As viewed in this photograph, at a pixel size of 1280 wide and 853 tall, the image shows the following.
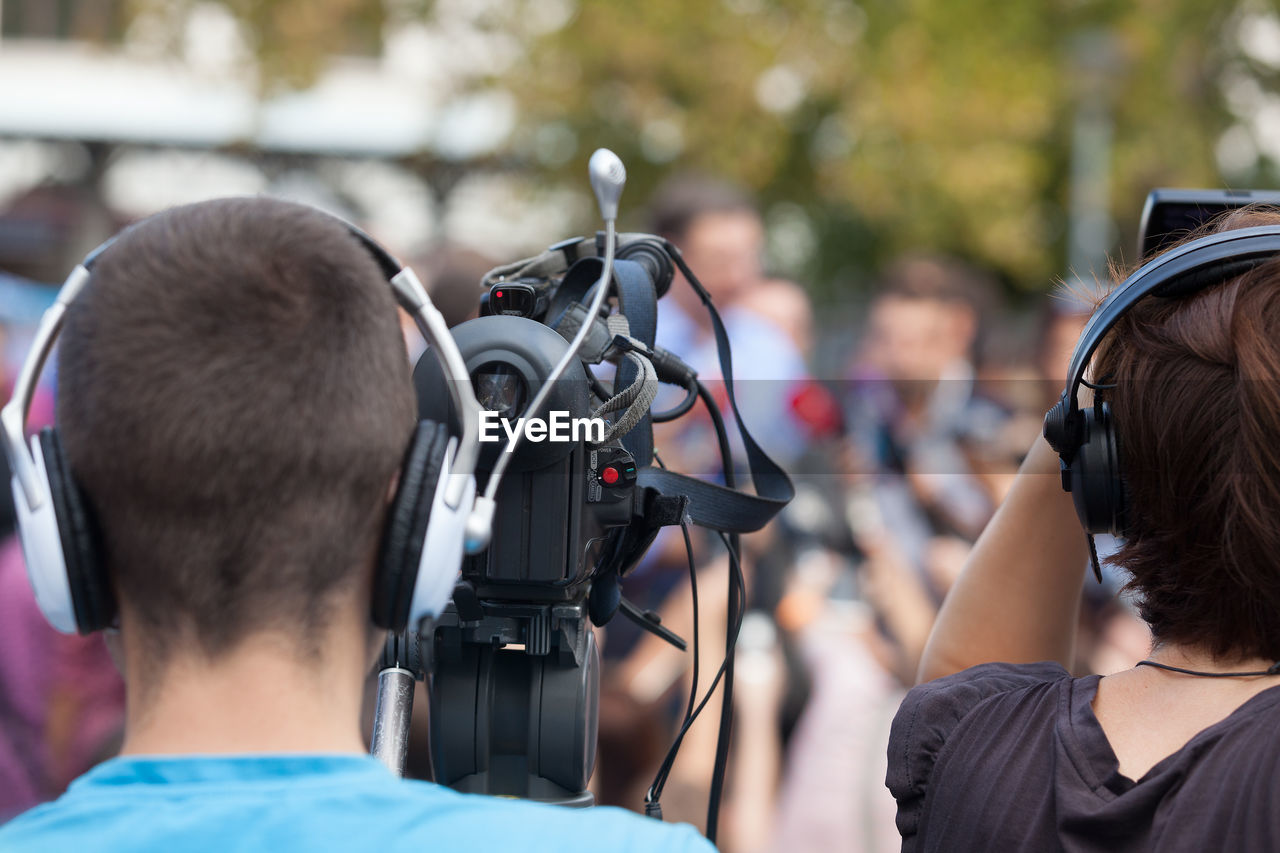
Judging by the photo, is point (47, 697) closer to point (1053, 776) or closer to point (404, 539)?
point (404, 539)

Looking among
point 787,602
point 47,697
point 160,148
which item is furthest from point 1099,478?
point 160,148

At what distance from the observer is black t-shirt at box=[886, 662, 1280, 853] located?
1128 millimetres

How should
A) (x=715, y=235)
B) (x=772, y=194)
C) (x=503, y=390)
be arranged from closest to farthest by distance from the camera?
(x=503, y=390), (x=715, y=235), (x=772, y=194)

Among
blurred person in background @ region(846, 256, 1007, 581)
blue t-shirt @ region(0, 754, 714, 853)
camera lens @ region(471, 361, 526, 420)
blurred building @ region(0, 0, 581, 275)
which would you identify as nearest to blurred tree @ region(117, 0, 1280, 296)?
blurred building @ region(0, 0, 581, 275)

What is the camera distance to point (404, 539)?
1029 mm

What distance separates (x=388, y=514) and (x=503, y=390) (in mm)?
205

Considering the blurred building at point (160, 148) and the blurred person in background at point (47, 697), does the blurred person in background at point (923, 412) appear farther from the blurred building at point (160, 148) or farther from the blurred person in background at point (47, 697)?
the blurred building at point (160, 148)

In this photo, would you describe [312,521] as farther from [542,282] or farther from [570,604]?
[542,282]

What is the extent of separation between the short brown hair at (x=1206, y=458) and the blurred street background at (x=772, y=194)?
26 centimetres

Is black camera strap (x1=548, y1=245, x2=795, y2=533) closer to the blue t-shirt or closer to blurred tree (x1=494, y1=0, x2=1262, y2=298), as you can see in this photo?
the blue t-shirt

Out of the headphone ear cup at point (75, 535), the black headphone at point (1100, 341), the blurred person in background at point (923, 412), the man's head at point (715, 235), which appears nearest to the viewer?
the headphone ear cup at point (75, 535)

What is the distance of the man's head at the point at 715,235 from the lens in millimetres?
4336

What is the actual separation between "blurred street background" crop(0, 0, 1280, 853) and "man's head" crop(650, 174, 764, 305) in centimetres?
1

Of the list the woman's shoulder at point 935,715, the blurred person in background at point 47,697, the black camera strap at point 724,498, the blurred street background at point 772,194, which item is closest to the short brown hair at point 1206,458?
the woman's shoulder at point 935,715
